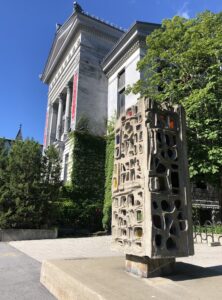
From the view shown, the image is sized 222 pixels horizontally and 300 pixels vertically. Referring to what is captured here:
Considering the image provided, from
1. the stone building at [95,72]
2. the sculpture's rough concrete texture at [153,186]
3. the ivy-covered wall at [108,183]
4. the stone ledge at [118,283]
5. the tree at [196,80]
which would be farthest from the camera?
the stone building at [95,72]

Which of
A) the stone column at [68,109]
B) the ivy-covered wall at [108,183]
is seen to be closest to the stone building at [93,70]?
the stone column at [68,109]

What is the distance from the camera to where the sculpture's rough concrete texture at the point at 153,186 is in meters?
4.38

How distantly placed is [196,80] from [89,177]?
10966 millimetres

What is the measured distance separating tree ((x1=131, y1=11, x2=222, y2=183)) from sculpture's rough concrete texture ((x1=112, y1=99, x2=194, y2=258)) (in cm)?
741

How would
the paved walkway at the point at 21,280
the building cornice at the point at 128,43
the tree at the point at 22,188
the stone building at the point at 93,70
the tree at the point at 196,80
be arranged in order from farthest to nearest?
the stone building at the point at 93,70
the building cornice at the point at 128,43
the tree at the point at 22,188
the tree at the point at 196,80
the paved walkway at the point at 21,280

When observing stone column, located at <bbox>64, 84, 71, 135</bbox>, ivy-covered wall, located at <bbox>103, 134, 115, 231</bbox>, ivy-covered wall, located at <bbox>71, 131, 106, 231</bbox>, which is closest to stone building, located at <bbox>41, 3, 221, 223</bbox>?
stone column, located at <bbox>64, 84, 71, 135</bbox>

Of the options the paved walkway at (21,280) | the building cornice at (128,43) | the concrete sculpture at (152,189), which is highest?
the building cornice at (128,43)

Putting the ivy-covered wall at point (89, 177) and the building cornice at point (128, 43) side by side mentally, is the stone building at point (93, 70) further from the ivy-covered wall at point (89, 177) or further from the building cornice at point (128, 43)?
the ivy-covered wall at point (89, 177)

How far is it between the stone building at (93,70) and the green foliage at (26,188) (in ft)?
20.4

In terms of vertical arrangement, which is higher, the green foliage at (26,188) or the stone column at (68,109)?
the stone column at (68,109)

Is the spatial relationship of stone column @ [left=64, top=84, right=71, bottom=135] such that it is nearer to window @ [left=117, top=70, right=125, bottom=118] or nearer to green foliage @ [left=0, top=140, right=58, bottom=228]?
window @ [left=117, top=70, right=125, bottom=118]

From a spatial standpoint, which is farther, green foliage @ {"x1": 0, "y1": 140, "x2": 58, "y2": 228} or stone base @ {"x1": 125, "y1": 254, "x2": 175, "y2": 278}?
green foliage @ {"x1": 0, "y1": 140, "x2": 58, "y2": 228}

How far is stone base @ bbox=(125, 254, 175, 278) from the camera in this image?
4.40m

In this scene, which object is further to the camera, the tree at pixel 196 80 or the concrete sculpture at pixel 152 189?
the tree at pixel 196 80
